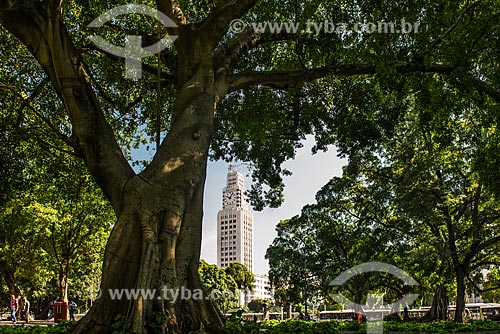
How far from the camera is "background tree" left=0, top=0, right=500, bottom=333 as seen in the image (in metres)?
6.51

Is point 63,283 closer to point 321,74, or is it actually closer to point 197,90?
point 197,90

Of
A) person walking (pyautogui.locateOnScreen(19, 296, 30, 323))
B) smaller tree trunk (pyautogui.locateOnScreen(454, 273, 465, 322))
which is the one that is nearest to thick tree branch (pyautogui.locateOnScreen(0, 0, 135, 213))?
smaller tree trunk (pyautogui.locateOnScreen(454, 273, 465, 322))

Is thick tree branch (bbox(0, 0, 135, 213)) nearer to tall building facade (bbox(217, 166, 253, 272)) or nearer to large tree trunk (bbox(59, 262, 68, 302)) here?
large tree trunk (bbox(59, 262, 68, 302))

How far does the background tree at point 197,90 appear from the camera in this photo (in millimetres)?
6512

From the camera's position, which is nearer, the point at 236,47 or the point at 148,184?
the point at 148,184

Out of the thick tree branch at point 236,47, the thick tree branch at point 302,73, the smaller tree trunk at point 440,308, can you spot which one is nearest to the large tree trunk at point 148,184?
the thick tree branch at point 236,47

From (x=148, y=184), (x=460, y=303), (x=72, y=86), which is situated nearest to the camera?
(x=148, y=184)

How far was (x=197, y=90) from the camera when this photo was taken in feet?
26.5

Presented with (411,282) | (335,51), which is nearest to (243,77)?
(335,51)

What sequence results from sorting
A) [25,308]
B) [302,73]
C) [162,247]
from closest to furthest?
[162,247], [302,73], [25,308]

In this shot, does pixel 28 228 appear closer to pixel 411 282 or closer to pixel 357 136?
pixel 357 136

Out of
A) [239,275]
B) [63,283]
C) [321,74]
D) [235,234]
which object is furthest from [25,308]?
[235,234]

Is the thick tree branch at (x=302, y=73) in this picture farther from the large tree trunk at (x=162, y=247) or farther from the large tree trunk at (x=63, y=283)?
the large tree trunk at (x=63, y=283)

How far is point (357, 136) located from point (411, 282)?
1928cm
